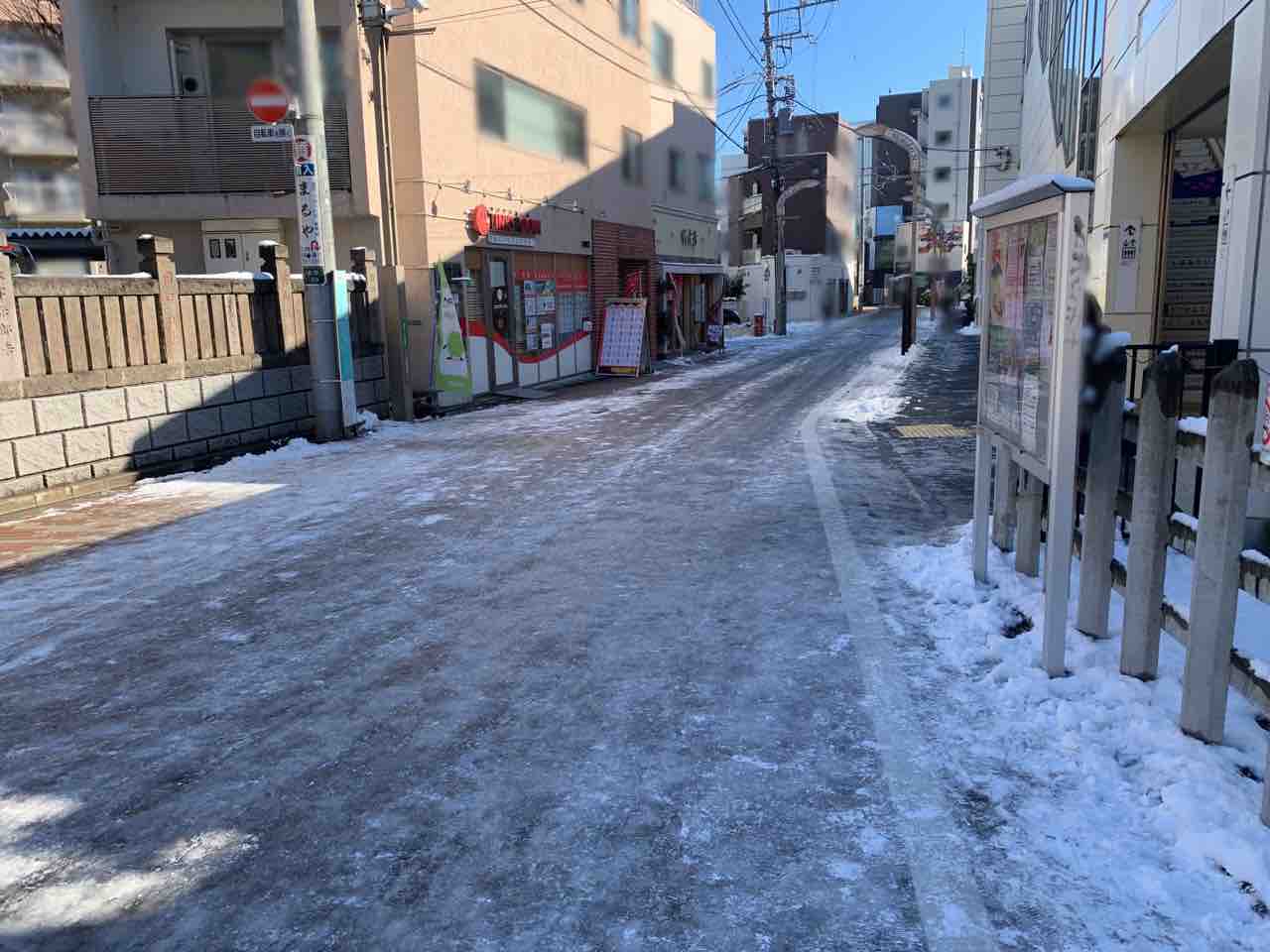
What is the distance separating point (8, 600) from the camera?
5.90m

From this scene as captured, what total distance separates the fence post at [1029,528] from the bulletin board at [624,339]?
17210 mm

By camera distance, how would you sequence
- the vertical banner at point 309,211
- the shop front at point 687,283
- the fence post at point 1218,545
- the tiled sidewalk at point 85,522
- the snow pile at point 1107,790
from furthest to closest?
the shop front at point 687,283 < the vertical banner at point 309,211 < the tiled sidewalk at point 85,522 < the fence post at point 1218,545 < the snow pile at point 1107,790

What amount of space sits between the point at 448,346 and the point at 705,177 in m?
19.5

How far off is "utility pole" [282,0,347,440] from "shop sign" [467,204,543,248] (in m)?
4.77

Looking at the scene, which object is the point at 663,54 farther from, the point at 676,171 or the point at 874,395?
the point at 874,395

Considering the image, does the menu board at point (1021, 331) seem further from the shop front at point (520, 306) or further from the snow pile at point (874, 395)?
the shop front at point (520, 306)

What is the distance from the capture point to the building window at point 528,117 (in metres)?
17.4

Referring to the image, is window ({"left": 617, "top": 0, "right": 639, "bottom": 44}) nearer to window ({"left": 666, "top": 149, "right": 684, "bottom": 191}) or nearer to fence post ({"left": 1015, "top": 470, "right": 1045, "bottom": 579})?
window ({"left": 666, "top": 149, "right": 684, "bottom": 191})

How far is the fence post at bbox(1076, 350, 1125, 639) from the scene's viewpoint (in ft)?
14.0

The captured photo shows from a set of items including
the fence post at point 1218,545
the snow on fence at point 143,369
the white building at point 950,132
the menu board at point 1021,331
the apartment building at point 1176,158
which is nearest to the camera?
the fence post at point 1218,545

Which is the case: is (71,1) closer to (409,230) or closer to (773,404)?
(409,230)

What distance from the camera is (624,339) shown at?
2256 cm

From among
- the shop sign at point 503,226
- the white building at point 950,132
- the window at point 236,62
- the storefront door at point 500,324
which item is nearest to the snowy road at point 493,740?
the shop sign at point 503,226

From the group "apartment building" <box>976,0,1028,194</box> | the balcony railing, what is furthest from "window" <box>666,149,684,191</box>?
the balcony railing
